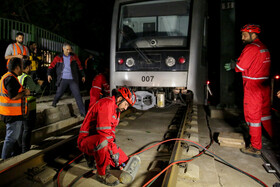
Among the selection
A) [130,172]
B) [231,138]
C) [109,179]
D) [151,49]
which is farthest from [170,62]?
[109,179]

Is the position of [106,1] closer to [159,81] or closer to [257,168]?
→ [159,81]

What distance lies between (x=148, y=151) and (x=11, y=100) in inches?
93.3

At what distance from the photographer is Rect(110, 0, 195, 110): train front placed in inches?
188

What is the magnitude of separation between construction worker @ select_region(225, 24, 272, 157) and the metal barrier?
7.73 metres

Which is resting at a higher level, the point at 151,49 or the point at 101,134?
the point at 151,49

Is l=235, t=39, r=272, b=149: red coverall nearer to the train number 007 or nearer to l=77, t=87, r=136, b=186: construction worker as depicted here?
the train number 007

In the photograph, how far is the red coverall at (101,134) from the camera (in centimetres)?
251

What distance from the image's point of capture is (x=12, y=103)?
132 inches

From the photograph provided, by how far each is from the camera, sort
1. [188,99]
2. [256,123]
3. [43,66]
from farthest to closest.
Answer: [43,66] → [188,99] → [256,123]

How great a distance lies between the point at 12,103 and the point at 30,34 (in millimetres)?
6038

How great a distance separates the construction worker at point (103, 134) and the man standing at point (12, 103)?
4.43 ft

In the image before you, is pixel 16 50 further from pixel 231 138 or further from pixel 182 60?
pixel 231 138

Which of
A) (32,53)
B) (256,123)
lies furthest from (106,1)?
(256,123)

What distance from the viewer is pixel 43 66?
8.80 meters
